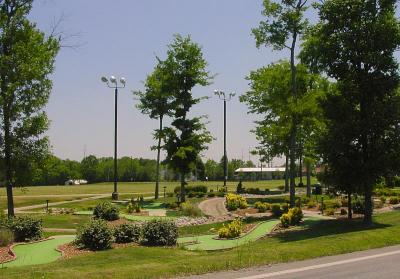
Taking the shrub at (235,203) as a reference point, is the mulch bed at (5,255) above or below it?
below

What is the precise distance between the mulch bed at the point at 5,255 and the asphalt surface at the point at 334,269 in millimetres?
7865

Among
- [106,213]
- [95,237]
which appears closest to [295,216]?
[106,213]

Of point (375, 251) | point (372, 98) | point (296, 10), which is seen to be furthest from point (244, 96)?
point (375, 251)

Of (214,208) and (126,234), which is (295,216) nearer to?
(126,234)

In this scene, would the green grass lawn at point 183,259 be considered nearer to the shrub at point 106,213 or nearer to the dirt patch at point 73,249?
the dirt patch at point 73,249

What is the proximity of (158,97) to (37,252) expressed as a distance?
24.2 m

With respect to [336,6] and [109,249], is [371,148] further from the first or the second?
[109,249]

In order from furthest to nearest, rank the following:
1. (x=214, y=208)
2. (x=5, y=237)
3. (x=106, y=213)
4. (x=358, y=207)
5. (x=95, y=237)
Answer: (x=214, y=208) → (x=106, y=213) → (x=358, y=207) → (x=5, y=237) → (x=95, y=237)

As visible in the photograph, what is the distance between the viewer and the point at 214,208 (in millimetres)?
32625

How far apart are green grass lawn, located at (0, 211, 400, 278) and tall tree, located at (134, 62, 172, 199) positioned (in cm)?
2111

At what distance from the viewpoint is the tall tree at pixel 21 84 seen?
20.5m

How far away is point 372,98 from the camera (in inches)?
825

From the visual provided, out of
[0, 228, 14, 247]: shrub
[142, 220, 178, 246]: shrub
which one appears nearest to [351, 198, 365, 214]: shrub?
[142, 220, 178, 246]: shrub

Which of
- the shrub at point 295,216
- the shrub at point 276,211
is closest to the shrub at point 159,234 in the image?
the shrub at point 295,216
